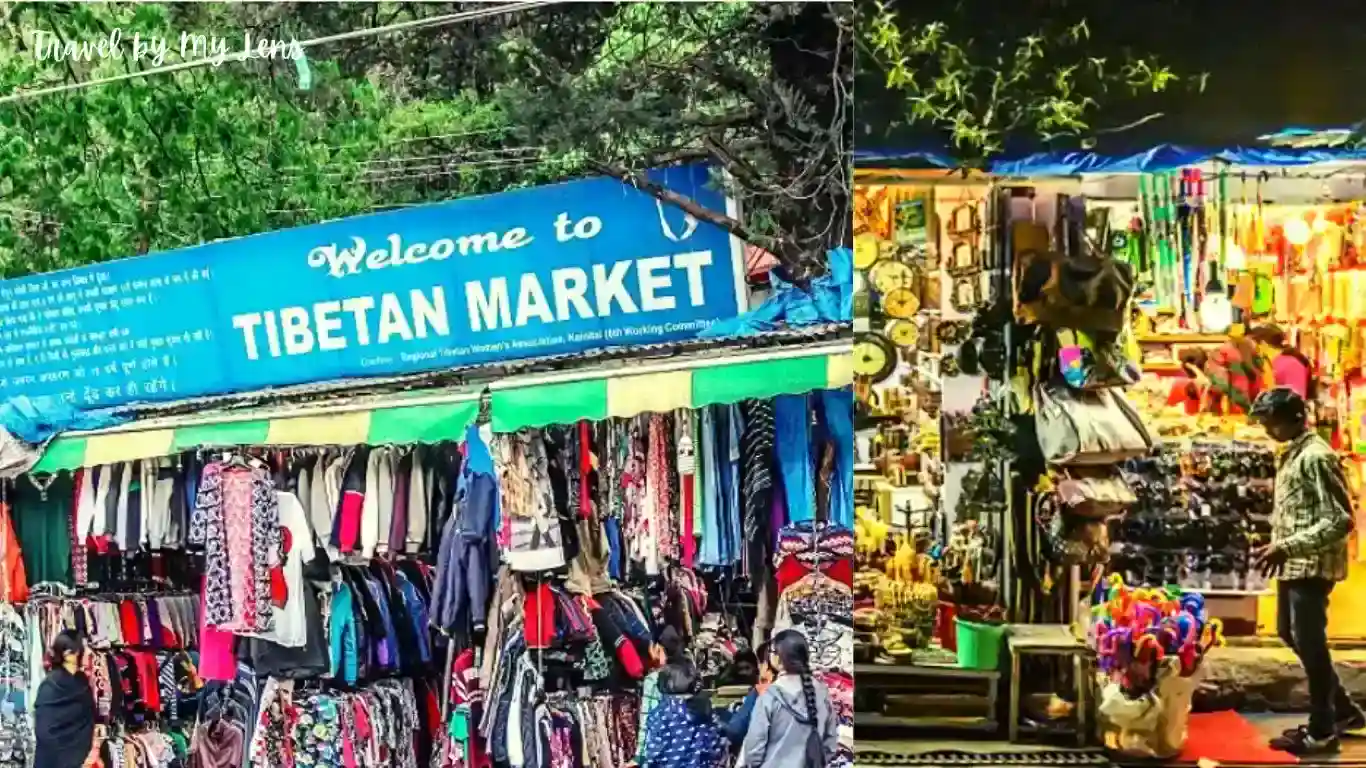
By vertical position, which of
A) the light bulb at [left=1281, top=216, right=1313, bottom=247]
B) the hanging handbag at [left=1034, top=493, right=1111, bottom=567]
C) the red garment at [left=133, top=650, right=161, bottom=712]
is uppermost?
the light bulb at [left=1281, top=216, right=1313, bottom=247]

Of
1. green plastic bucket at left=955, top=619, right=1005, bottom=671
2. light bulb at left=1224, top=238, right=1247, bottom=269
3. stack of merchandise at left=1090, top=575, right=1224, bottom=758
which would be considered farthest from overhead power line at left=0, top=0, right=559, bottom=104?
stack of merchandise at left=1090, top=575, right=1224, bottom=758

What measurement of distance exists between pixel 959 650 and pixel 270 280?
2.27 meters

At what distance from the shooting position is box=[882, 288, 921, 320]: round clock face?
132 inches

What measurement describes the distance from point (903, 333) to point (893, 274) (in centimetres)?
17

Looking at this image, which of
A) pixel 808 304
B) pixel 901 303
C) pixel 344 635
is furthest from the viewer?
pixel 344 635

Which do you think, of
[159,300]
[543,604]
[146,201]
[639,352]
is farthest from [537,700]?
[146,201]

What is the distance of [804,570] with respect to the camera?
10.8 ft

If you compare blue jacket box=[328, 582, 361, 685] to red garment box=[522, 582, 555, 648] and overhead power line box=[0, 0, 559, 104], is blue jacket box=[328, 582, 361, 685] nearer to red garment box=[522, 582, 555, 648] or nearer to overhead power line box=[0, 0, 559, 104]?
red garment box=[522, 582, 555, 648]

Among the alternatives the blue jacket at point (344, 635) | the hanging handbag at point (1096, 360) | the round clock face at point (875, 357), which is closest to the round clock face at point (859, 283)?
the round clock face at point (875, 357)

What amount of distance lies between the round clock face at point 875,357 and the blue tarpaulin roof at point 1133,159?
0.50m

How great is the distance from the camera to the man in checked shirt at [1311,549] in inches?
131

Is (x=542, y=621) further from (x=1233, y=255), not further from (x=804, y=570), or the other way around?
(x=1233, y=255)

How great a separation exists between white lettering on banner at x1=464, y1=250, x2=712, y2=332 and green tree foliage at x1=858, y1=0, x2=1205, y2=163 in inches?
30.6

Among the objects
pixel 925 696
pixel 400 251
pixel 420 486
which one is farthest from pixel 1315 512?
pixel 400 251
